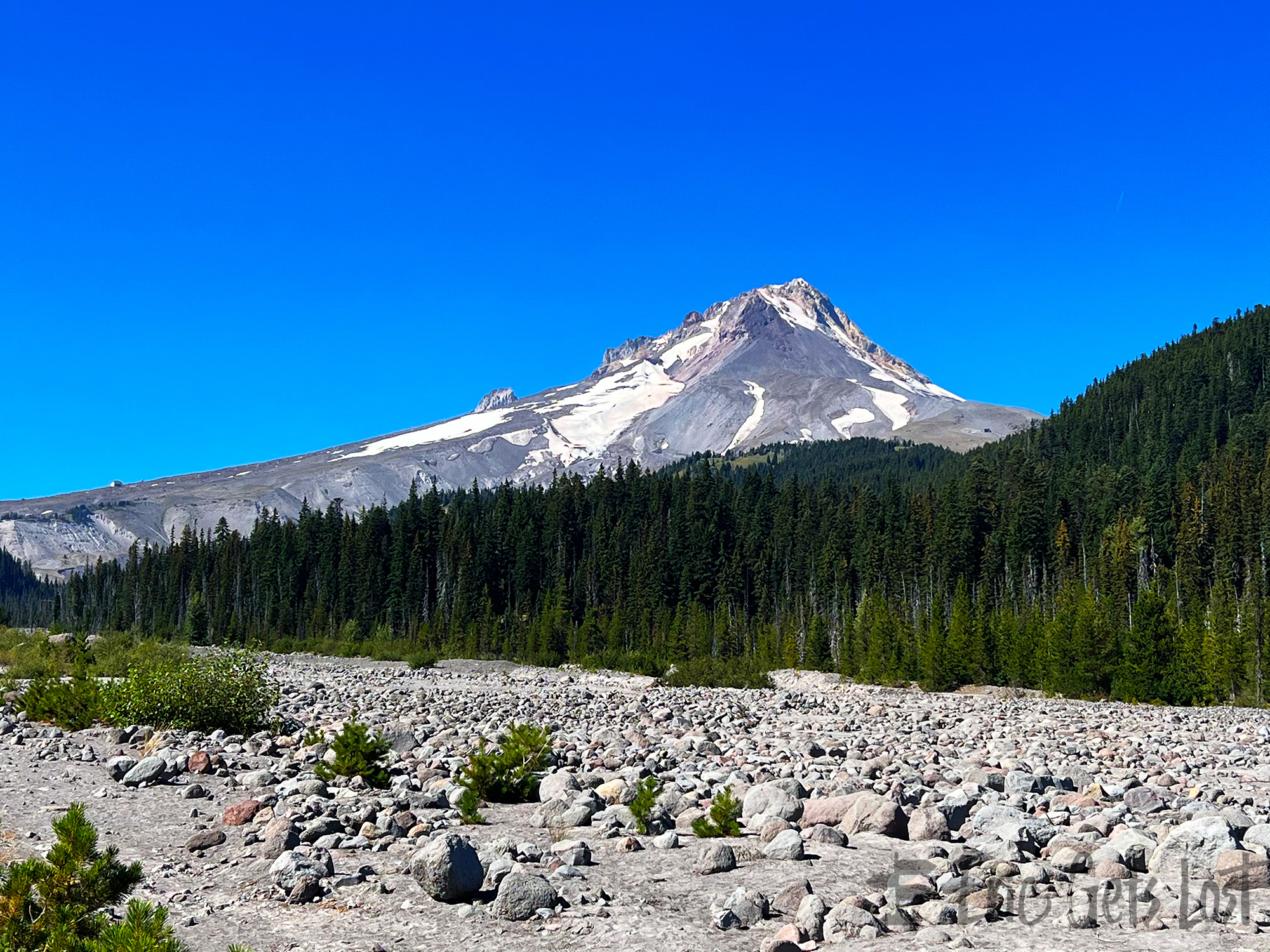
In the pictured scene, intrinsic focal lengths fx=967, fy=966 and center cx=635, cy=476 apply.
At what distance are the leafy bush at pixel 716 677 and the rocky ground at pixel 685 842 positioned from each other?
3033cm

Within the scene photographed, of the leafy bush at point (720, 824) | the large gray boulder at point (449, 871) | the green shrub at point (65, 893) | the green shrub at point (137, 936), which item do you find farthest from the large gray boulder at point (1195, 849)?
the green shrub at point (65, 893)

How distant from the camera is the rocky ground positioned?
25.3 feet

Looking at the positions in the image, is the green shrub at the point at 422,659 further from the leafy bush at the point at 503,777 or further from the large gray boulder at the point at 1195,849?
the large gray boulder at the point at 1195,849

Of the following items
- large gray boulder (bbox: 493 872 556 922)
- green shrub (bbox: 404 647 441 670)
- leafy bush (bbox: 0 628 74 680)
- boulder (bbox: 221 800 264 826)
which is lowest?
green shrub (bbox: 404 647 441 670)

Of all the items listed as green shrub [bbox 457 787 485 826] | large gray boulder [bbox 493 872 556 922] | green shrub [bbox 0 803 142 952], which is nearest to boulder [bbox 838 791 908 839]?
large gray boulder [bbox 493 872 556 922]

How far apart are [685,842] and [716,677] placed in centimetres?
4280

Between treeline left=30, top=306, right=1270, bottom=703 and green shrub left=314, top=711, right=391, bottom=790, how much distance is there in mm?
39180

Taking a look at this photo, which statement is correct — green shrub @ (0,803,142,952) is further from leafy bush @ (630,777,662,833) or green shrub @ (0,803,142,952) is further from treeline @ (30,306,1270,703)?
treeline @ (30,306,1270,703)

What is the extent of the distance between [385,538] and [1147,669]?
3473 inches

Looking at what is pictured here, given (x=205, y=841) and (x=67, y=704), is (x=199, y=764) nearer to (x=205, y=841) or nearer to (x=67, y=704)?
(x=205, y=841)

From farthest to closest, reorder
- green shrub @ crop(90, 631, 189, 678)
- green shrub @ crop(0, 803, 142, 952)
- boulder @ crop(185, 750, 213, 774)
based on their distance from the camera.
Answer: green shrub @ crop(90, 631, 189, 678)
boulder @ crop(185, 750, 213, 774)
green shrub @ crop(0, 803, 142, 952)

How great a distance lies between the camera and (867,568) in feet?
293

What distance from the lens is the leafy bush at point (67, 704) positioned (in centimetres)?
2245

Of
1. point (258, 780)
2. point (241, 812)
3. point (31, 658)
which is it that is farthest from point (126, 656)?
point (241, 812)
